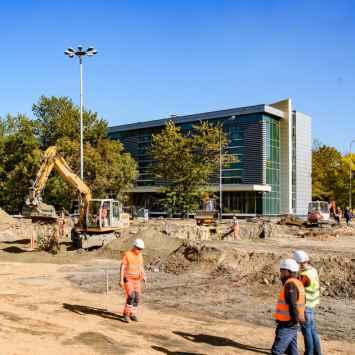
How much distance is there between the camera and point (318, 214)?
149 feet

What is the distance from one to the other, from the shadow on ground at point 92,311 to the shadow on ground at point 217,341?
186 centimetres

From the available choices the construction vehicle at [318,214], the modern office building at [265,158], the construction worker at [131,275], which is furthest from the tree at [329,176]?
the construction worker at [131,275]

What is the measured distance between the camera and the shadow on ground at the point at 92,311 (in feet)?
37.6

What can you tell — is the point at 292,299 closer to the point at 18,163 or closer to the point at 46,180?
the point at 46,180

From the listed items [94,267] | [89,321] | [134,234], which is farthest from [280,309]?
[134,234]

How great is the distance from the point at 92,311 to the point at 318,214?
36.4 meters

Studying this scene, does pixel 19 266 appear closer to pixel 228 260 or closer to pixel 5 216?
pixel 228 260

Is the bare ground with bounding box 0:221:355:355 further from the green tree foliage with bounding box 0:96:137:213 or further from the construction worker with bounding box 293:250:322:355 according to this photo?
the green tree foliage with bounding box 0:96:137:213

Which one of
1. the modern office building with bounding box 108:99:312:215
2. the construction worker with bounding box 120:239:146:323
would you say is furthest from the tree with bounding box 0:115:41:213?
the construction worker with bounding box 120:239:146:323

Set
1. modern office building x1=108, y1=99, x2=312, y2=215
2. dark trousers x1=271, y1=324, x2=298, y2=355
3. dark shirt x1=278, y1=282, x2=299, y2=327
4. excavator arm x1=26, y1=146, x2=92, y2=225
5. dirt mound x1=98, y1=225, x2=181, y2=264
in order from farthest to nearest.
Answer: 1. modern office building x1=108, y1=99, x2=312, y2=215
2. excavator arm x1=26, y1=146, x2=92, y2=225
3. dirt mound x1=98, y1=225, x2=181, y2=264
4. dark trousers x1=271, y1=324, x2=298, y2=355
5. dark shirt x1=278, y1=282, x2=299, y2=327

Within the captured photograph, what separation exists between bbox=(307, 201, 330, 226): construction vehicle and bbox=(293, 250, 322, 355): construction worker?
127 ft

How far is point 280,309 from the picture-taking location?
695cm

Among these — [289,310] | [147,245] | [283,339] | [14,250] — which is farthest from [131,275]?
[14,250]

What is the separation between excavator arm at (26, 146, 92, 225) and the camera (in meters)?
24.3
